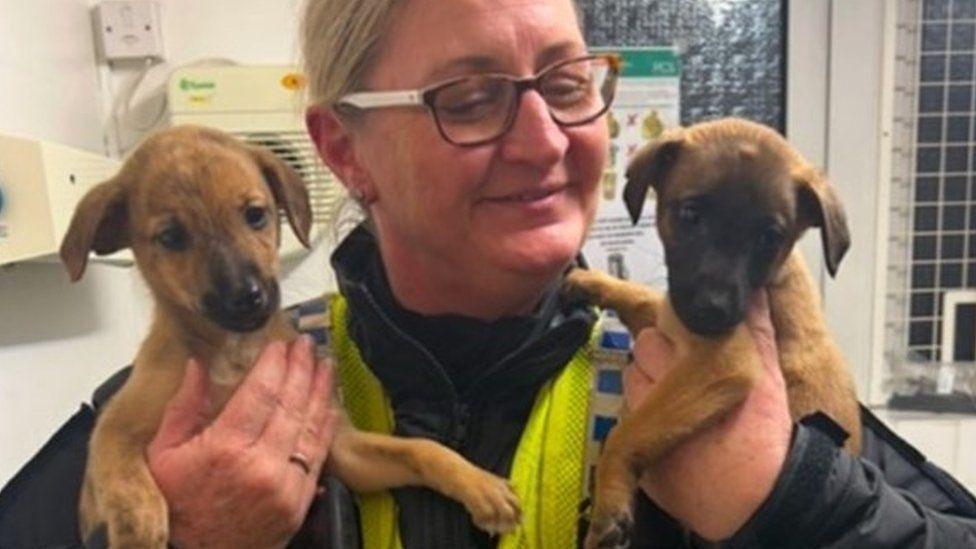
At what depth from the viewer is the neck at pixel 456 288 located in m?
1.10

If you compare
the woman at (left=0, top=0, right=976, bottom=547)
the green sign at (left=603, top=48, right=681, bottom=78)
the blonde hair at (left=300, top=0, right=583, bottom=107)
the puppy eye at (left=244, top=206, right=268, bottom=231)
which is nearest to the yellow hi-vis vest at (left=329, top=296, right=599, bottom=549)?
the woman at (left=0, top=0, right=976, bottom=547)

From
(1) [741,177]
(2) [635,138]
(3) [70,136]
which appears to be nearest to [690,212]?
(1) [741,177]

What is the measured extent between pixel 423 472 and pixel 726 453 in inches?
13.6

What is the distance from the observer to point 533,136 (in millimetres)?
1002

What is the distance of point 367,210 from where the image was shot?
1.24 m

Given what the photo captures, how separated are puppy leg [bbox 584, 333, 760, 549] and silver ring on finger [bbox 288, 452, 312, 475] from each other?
1.10ft

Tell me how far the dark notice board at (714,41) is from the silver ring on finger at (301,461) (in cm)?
160

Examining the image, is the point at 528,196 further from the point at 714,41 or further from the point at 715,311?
the point at 714,41

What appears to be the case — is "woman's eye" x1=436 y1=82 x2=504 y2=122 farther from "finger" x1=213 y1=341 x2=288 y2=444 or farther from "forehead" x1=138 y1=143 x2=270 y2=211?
"finger" x1=213 y1=341 x2=288 y2=444

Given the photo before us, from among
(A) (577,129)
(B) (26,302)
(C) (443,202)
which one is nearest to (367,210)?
(C) (443,202)

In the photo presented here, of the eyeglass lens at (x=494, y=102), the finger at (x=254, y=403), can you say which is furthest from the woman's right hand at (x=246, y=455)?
the eyeglass lens at (x=494, y=102)

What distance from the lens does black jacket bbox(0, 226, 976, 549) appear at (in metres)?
0.92

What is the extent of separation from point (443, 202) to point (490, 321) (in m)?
0.18

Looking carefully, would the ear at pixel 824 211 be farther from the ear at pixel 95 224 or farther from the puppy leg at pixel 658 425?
the ear at pixel 95 224
